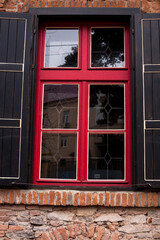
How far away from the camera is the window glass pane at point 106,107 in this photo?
406 centimetres

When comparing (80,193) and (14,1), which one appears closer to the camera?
(80,193)

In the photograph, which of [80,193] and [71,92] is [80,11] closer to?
[71,92]

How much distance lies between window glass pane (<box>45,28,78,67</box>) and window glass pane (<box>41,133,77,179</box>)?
0.98 m

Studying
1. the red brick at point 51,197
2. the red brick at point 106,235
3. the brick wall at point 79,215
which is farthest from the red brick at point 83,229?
the red brick at point 51,197

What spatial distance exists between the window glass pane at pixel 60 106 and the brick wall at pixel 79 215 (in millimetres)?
883

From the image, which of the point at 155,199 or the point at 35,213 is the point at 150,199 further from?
the point at 35,213

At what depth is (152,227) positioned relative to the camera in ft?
12.2

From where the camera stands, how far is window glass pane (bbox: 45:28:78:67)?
4246 mm

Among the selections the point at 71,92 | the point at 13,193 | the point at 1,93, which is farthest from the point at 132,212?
the point at 1,93

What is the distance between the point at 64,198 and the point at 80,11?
7.83 feet

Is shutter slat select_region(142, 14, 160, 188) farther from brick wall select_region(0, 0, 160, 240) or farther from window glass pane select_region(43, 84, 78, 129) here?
window glass pane select_region(43, 84, 78, 129)

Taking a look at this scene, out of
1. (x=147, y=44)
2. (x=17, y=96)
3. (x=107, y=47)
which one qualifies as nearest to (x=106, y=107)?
(x=107, y=47)

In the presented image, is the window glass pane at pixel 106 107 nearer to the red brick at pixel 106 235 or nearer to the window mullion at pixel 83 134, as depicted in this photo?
the window mullion at pixel 83 134

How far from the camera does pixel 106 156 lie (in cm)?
398
